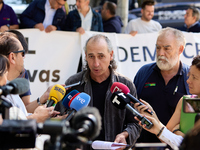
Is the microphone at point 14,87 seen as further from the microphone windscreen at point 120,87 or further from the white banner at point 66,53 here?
the white banner at point 66,53

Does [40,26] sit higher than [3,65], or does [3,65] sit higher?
[40,26]

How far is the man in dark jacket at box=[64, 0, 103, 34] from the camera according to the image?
21.0 feet

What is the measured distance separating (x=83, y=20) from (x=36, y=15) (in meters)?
0.93

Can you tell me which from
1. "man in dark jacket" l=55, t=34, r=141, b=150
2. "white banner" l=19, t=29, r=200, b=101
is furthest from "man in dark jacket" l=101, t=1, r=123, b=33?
"man in dark jacket" l=55, t=34, r=141, b=150

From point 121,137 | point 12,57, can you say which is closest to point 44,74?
point 12,57

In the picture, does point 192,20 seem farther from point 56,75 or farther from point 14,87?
point 14,87

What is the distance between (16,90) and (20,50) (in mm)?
1500

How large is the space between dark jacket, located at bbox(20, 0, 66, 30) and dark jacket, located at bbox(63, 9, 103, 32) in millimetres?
139

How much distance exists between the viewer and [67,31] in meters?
6.54

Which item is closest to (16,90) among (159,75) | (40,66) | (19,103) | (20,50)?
(19,103)

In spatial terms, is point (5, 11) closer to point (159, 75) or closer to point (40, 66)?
point (40, 66)

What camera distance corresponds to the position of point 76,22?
6465mm

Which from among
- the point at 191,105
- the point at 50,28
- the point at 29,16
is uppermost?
the point at 29,16

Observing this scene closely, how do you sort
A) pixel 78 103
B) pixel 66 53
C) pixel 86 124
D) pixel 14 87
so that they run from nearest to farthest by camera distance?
pixel 86 124
pixel 14 87
pixel 78 103
pixel 66 53
